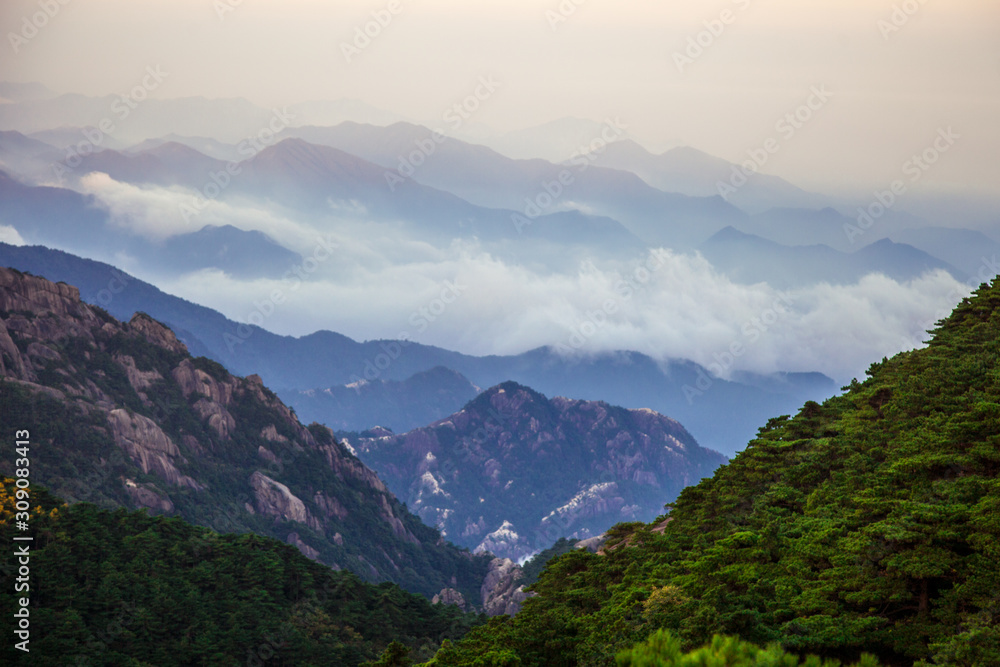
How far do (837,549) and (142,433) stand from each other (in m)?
144

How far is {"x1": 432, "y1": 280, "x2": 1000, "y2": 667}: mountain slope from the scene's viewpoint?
35.4 metres

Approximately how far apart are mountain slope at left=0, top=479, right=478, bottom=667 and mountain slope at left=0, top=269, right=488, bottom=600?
40678 mm

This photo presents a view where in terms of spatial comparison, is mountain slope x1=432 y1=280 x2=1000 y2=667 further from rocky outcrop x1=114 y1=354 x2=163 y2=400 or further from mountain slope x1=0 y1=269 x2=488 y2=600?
rocky outcrop x1=114 y1=354 x2=163 y2=400

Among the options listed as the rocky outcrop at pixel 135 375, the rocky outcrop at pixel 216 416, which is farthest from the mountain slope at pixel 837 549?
the rocky outcrop at pixel 135 375

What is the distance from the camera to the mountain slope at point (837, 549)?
116 feet

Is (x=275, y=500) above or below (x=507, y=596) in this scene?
above

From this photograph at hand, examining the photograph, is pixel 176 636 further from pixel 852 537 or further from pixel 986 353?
pixel 986 353

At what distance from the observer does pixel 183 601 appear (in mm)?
77562

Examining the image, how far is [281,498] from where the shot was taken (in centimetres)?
18125

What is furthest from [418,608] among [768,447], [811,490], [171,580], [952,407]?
[952,407]

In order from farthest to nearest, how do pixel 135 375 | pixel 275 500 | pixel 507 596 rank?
pixel 135 375 → pixel 275 500 → pixel 507 596

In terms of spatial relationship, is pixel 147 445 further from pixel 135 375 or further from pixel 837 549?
pixel 837 549

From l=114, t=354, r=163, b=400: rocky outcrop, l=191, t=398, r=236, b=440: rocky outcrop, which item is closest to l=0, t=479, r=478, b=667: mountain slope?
l=114, t=354, r=163, b=400: rocky outcrop

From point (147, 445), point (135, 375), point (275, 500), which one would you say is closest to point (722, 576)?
point (147, 445)
